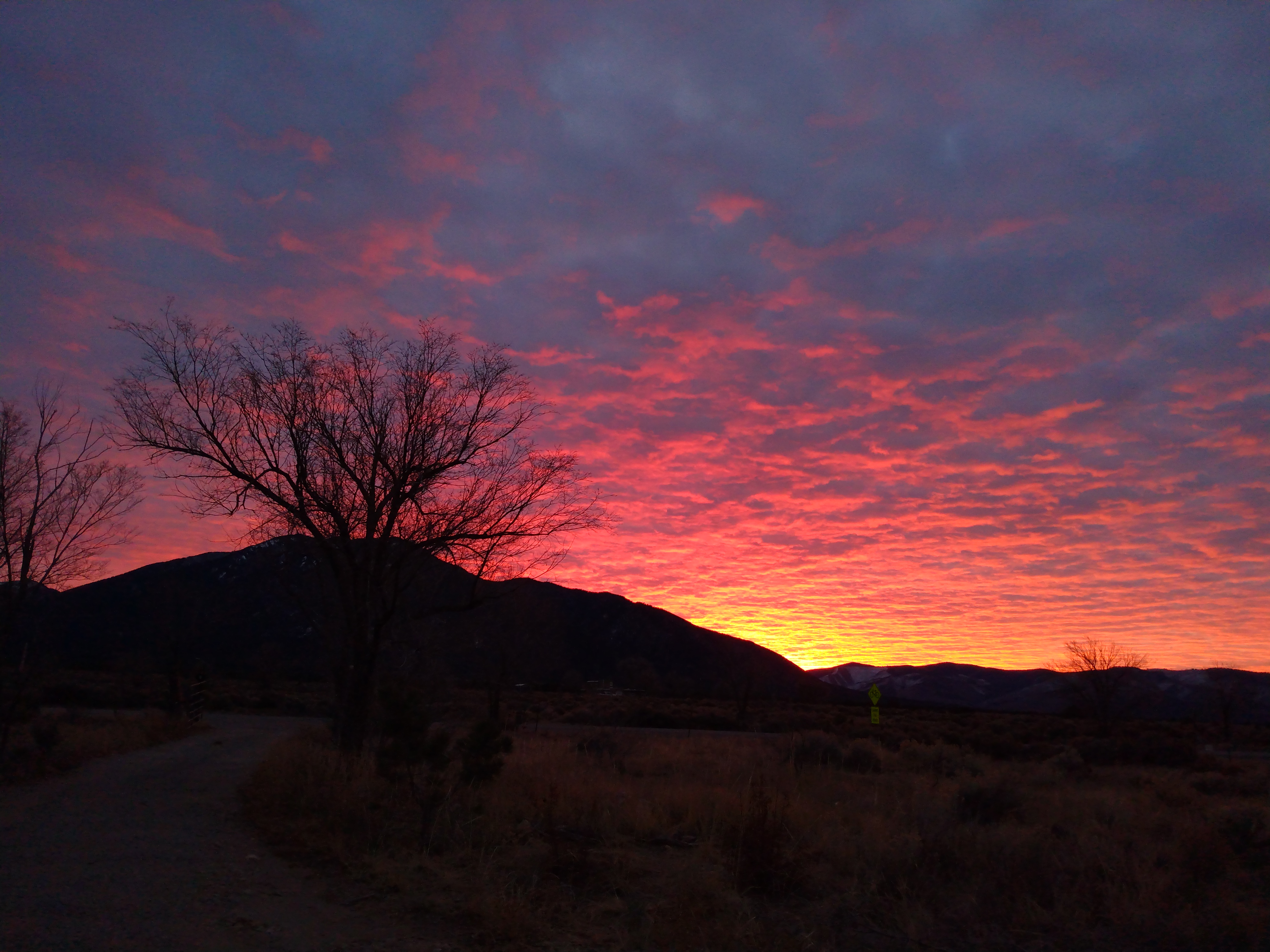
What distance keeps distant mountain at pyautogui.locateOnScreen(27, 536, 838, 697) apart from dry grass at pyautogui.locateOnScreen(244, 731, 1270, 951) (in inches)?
173

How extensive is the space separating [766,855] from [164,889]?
5567 mm

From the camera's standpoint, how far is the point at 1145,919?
7102mm

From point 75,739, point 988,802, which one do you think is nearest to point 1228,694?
point 988,802

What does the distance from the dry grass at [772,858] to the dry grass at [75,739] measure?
4635mm

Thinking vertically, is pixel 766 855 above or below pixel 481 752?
below

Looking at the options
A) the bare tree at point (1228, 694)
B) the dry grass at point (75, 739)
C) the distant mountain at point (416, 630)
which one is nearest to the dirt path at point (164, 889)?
the dry grass at point (75, 739)

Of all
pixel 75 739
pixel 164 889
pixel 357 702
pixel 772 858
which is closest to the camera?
pixel 164 889

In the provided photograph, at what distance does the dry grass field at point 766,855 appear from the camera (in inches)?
274

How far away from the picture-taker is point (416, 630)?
20.0 m

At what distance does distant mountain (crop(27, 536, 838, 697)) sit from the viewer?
1734cm

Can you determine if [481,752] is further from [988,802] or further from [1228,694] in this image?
[1228,694]

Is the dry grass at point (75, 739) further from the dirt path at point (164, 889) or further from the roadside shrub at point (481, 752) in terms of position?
the roadside shrub at point (481, 752)

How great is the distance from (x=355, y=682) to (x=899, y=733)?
76.5 feet

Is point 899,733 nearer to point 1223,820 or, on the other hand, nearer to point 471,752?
point 1223,820
